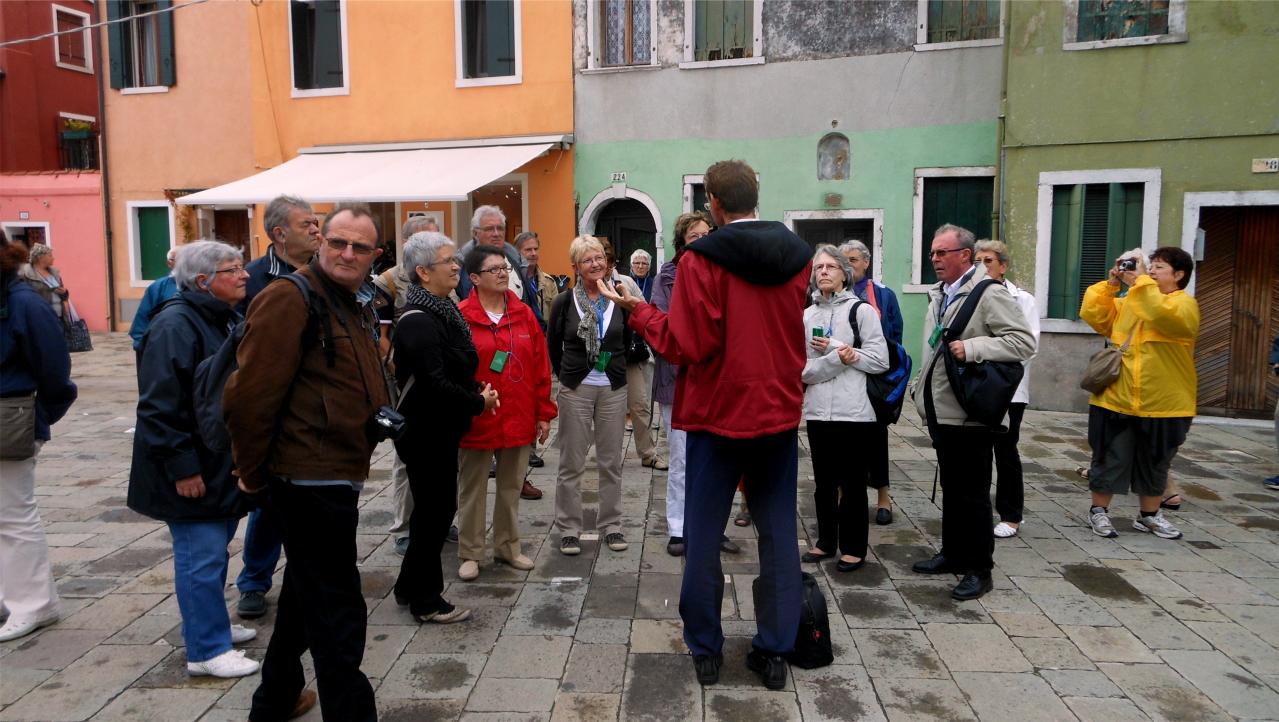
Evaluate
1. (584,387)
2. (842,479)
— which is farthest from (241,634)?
(842,479)

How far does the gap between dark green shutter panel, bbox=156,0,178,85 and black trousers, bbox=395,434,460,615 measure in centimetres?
1455

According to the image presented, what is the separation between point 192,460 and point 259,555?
0.97m

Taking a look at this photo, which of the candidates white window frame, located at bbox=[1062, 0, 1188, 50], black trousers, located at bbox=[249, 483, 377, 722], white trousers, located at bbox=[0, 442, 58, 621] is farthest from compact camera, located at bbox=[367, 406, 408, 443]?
white window frame, located at bbox=[1062, 0, 1188, 50]

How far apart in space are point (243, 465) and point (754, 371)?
1841 millimetres

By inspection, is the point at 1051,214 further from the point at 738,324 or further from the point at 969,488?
the point at 738,324

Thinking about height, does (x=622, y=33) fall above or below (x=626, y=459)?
above

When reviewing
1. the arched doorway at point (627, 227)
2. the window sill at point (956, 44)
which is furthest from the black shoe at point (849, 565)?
the arched doorway at point (627, 227)

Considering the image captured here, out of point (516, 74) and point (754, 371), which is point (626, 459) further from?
point (516, 74)

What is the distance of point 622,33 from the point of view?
1256 centimetres

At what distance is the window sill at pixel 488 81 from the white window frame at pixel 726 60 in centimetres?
258

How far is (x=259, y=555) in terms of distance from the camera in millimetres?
4148

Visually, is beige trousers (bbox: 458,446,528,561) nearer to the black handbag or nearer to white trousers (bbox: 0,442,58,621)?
white trousers (bbox: 0,442,58,621)

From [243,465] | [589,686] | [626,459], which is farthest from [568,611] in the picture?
[626,459]

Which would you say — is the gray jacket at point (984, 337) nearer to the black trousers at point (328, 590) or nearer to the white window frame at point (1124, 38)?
the black trousers at point (328, 590)
